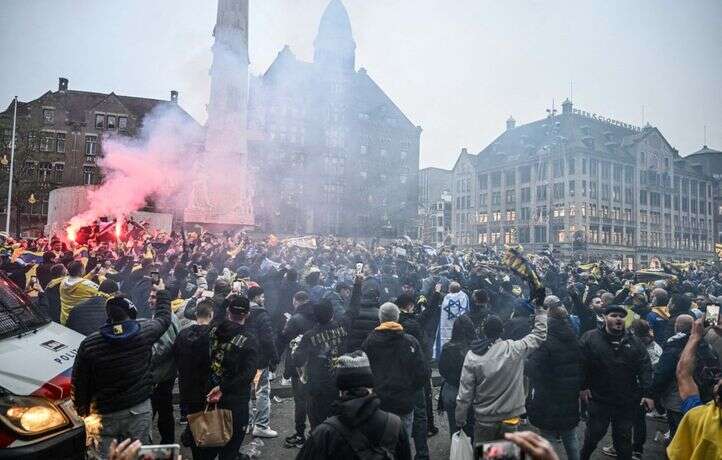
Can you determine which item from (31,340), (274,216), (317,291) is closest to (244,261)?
(317,291)

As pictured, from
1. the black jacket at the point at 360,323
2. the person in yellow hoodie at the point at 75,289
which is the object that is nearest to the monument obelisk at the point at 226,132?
the person in yellow hoodie at the point at 75,289

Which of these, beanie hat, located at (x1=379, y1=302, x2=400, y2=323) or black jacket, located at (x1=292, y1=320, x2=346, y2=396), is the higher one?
beanie hat, located at (x1=379, y1=302, x2=400, y2=323)

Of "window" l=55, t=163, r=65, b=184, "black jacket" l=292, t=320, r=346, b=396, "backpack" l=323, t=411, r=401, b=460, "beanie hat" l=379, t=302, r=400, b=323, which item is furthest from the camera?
"window" l=55, t=163, r=65, b=184

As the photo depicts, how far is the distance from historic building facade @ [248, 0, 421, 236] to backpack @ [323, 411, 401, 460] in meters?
43.7

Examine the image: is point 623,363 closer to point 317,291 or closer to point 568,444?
point 568,444

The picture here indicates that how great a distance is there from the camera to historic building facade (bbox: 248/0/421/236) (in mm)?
46438

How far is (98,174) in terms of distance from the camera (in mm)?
42812

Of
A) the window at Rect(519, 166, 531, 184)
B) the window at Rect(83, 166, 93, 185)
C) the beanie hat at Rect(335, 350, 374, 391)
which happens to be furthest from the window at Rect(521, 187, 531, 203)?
the beanie hat at Rect(335, 350, 374, 391)

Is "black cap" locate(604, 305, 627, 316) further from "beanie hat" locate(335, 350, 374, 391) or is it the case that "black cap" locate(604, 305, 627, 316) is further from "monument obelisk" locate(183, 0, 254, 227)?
"monument obelisk" locate(183, 0, 254, 227)

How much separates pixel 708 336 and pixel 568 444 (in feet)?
9.33

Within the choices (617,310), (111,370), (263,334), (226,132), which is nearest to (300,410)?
(263,334)

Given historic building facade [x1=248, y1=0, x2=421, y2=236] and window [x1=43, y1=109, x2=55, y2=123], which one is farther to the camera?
historic building facade [x1=248, y1=0, x2=421, y2=236]

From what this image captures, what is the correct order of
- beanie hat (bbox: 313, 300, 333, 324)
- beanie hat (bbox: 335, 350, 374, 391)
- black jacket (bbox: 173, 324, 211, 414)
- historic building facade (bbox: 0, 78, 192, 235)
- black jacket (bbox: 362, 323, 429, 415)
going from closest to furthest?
1. beanie hat (bbox: 335, 350, 374, 391)
2. black jacket (bbox: 173, 324, 211, 414)
3. black jacket (bbox: 362, 323, 429, 415)
4. beanie hat (bbox: 313, 300, 333, 324)
5. historic building facade (bbox: 0, 78, 192, 235)

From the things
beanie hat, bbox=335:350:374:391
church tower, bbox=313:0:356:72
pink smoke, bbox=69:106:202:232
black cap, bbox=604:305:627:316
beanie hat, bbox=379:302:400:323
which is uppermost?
church tower, bbox=313:0:356:72
